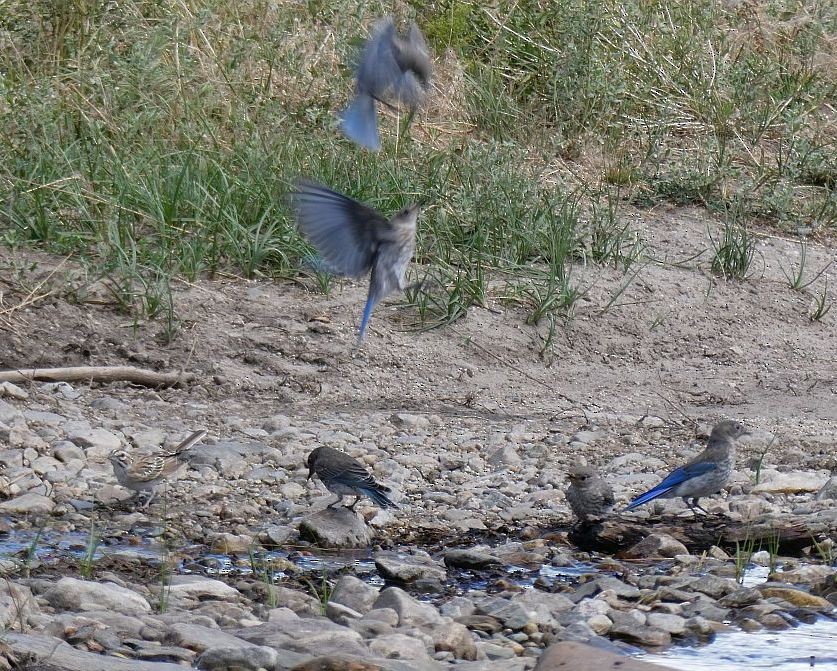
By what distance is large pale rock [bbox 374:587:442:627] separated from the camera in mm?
4484

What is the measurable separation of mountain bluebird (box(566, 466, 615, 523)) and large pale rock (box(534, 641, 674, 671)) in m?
1.67

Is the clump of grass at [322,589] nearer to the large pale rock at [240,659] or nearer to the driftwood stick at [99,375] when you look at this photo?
the large pale rock at [240,659]

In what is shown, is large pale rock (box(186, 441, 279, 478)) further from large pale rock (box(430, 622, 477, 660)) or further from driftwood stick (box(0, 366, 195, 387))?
large pale rock (box(430, 622, 477, 660))

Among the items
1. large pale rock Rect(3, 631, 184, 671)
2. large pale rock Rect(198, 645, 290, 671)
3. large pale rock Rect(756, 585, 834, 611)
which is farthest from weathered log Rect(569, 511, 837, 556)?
large pale rock Rect(3, 631, 184, 671)

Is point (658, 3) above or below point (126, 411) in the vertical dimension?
above

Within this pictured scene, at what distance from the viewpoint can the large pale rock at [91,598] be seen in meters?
4.31

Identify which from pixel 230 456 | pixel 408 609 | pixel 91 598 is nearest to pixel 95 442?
pixel 230 456

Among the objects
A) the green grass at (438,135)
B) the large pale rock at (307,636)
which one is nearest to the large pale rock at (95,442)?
the green grass at (438,135)

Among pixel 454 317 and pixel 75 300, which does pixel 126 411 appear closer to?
pixel 75 300

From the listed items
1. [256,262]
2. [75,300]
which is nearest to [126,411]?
[75,300]

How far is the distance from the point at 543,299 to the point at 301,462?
246 centimetres

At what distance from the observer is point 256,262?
841 cm

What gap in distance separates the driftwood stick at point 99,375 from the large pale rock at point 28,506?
5.44 feet

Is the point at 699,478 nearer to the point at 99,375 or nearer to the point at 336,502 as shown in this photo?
the point at 336,502
